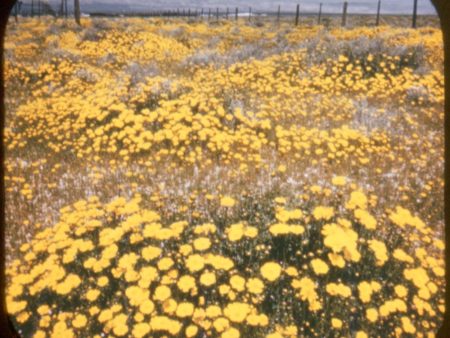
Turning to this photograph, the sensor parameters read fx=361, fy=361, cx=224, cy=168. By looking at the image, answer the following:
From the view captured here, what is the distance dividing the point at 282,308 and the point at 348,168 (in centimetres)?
304

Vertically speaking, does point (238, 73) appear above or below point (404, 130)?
above

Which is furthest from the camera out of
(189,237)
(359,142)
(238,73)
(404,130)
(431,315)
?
(238,73)

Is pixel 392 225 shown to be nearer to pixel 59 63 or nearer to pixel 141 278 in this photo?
pixel 141 278

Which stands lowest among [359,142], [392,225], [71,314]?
[71,314]

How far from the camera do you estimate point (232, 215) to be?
445 centimetres

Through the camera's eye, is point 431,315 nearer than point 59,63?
Yes

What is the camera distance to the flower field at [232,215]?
3193 mm

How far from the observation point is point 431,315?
3.12 meters

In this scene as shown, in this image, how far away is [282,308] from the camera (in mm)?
3252

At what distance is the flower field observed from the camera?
3193mm

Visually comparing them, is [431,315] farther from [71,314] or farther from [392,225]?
[71,314]

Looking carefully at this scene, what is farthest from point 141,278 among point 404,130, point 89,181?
point 404,130

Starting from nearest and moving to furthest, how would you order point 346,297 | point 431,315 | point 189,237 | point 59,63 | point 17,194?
1. point 431,315
2. point 346,297
3. point 189,237
4. point 17,194
5. point 59,63

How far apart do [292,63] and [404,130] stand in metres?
4.79
